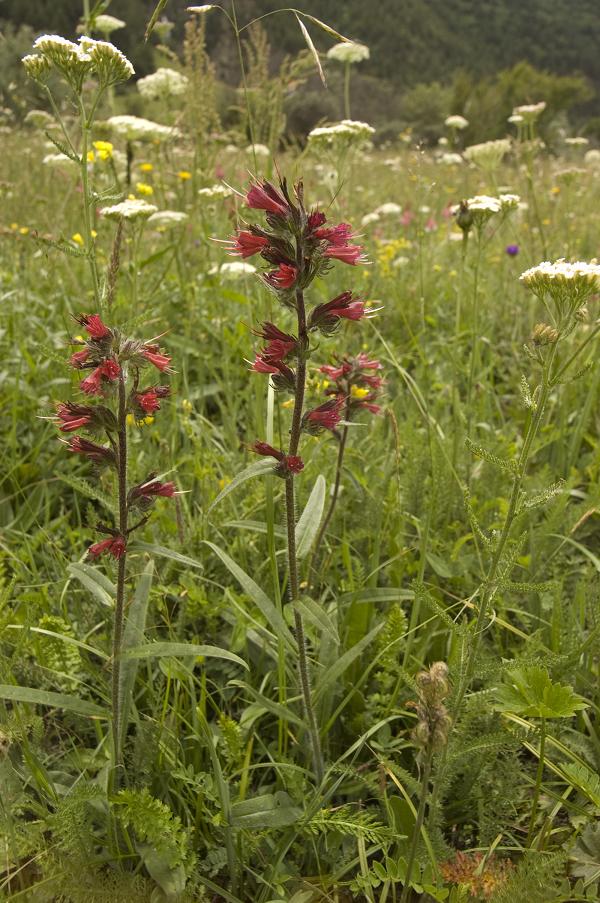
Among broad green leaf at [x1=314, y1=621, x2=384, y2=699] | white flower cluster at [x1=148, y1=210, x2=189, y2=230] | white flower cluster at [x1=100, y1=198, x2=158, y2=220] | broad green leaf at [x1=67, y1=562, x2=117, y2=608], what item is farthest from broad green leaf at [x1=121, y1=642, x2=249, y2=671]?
white flower cluster at [x1=148, y1=210, x2=189, y2=230]

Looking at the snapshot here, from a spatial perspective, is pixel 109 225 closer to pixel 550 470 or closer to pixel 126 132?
pixel 126 132

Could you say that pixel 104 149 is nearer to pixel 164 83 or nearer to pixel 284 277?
pixel 164 83

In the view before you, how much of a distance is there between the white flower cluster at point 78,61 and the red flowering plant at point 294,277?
3.21ft

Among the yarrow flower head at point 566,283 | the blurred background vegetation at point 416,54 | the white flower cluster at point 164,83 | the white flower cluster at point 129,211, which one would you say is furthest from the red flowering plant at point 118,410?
the blurred background vegetation at point 416,54

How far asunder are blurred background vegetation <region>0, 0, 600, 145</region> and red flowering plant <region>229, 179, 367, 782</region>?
4.71m

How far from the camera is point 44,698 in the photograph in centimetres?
137

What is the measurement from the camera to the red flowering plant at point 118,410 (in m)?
1.33

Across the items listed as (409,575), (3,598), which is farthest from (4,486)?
(409,575)

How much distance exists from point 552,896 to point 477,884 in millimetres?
137

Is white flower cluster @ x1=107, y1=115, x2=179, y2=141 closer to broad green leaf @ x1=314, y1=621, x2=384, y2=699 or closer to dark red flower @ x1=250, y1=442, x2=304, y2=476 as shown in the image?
dark red flower @ x1=250, y1=442, x2=304, y2=476

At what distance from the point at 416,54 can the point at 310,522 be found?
55.3 m

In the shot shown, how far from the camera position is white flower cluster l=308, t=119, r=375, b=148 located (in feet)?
9.70

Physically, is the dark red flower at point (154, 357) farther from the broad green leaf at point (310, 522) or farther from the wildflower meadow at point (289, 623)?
the broad green leaf at point (310, 522)

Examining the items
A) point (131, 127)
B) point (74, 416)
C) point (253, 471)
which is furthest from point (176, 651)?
→ point (131, 127)
